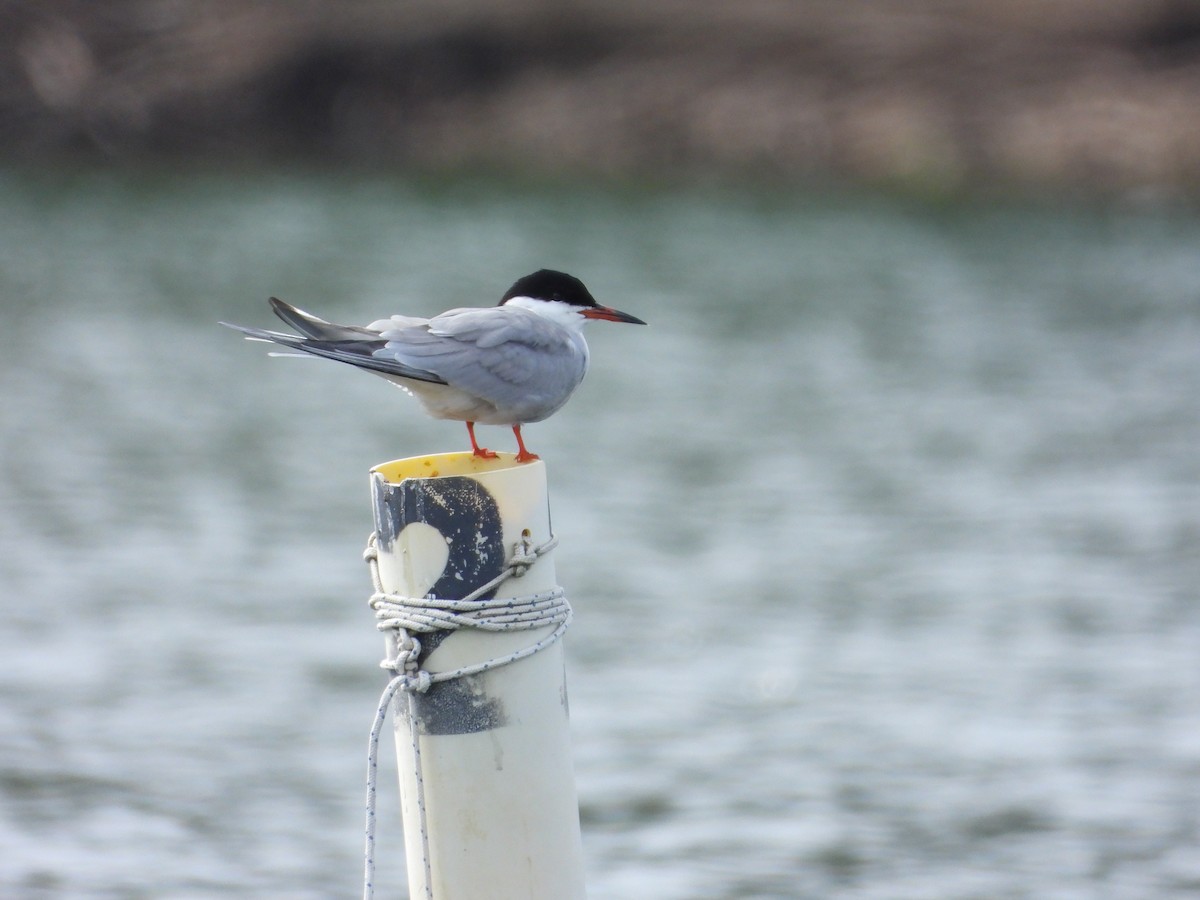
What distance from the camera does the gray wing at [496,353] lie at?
4.15m

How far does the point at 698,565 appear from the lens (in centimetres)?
1023

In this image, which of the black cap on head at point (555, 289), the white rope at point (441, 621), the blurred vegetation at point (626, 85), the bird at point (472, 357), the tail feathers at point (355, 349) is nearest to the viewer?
the white rope at point (441, 621)

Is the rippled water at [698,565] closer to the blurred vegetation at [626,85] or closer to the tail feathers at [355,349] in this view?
the tail feathers at [355,349]

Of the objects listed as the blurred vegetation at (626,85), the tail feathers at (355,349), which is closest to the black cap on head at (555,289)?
the tail feathers at (355,349)

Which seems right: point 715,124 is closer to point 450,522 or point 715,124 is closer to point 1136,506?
point 1136,506

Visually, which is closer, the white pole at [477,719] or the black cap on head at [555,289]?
the white pole at [477,719]

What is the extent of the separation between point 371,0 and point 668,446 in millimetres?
19064

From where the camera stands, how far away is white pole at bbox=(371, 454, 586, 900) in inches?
140

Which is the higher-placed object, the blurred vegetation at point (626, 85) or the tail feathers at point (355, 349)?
the blurred vegetation at point (626, 85)

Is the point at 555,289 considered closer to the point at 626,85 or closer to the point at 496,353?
the point at 496,353

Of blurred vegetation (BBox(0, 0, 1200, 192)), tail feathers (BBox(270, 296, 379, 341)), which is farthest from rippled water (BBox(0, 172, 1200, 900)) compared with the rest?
blurred vegetation (BBox(0, 0, 1200, 192))

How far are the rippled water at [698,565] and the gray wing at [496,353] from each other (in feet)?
7.88

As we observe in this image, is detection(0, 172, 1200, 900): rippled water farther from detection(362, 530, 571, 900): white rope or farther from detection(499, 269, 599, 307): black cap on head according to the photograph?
detection(362, 530, 571, 900): white rope

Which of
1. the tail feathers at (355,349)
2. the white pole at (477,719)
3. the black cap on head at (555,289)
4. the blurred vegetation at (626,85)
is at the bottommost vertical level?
the white pole at (477,719)
